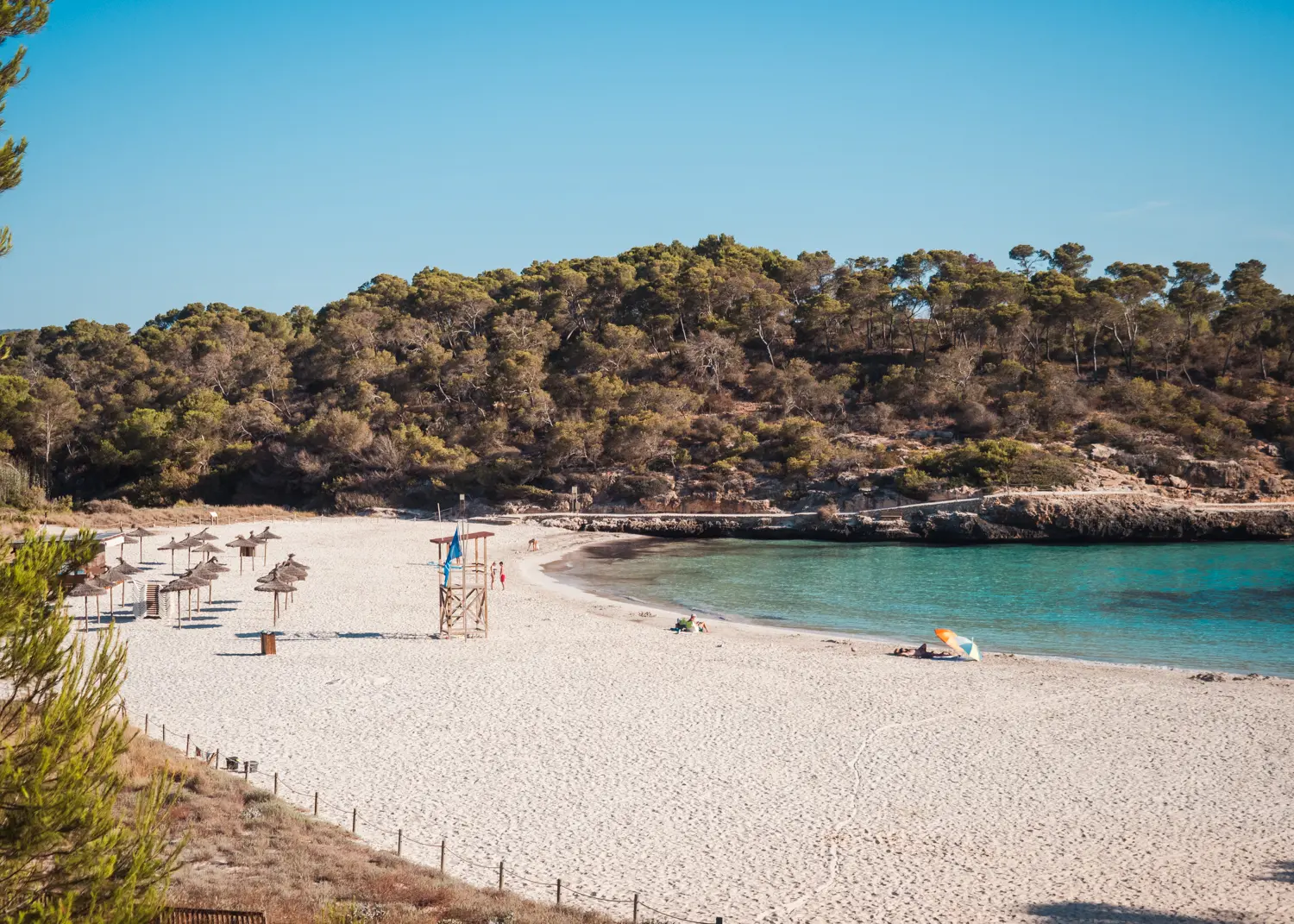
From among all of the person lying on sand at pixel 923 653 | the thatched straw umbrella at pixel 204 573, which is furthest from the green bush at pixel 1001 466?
the thatched straw umbrella at pixel 204 573

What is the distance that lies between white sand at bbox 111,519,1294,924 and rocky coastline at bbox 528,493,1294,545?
80.0 feet

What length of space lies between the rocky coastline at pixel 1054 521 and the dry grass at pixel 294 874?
3801 cm

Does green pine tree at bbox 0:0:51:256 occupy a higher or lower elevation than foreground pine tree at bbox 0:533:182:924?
higher

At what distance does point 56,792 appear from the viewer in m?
4.40

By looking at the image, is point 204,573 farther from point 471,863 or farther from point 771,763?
point 771,763

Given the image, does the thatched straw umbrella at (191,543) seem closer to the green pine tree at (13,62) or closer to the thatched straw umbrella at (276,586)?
the thatched straw umbrella at (276,586)

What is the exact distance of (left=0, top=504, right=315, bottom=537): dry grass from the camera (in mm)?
39688

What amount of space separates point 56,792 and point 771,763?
1028 centimetres

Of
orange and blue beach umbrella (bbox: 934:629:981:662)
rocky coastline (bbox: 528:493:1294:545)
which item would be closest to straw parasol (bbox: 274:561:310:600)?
orange and blue beach umbrella (bbox: 934:629:981:662)

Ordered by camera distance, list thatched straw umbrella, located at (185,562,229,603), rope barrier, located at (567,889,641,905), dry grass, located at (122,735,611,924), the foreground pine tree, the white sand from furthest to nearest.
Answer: thatched straw umbrella, located at (185,562,229,603) → the white sand → rope barrier, located at (567,889,641,905) → dry grass, located at (122,735,611,924) → the foreground pine tree

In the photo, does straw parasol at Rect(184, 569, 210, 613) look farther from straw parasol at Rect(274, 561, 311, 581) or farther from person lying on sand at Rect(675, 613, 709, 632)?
person lying on sand at Rect(675, 613, 709, 632)

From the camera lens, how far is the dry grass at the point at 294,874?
7812 mm

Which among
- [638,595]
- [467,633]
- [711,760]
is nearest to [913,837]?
[711,760]

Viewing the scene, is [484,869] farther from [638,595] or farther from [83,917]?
[638,595]
